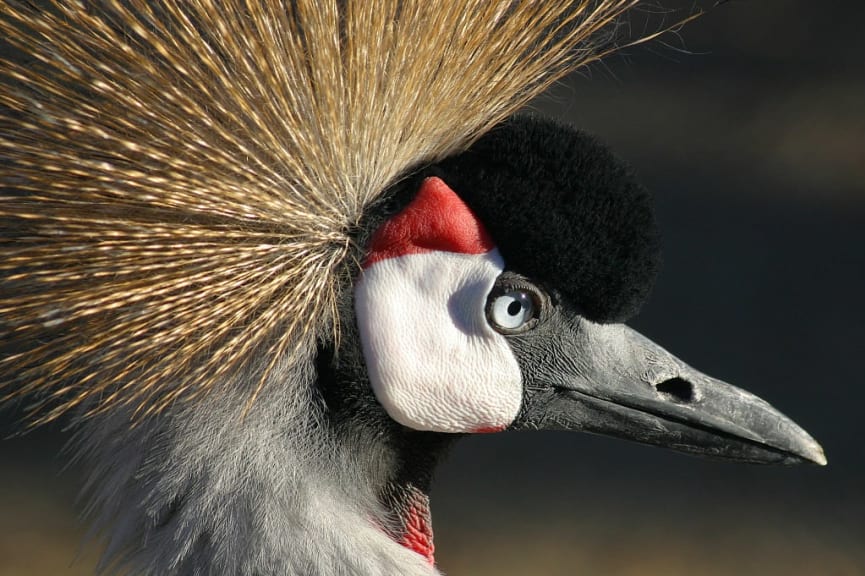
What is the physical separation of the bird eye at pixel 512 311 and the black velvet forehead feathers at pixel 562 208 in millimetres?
22

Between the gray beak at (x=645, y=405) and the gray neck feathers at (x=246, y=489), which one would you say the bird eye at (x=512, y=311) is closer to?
the gray beak at (x=645, y=405)

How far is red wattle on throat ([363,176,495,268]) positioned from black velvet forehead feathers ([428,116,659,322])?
12 mm

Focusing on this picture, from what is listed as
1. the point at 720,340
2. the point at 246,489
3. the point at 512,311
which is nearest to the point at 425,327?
the point at 512,311

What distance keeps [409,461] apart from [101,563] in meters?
0.30

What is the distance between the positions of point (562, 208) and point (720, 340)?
71.2 inches

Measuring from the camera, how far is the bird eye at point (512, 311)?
38.2 inches

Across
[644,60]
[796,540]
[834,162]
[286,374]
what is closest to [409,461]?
[286,374]

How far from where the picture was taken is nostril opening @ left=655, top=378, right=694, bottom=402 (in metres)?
1.03

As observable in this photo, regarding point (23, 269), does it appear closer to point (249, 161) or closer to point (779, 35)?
point (249, 161)

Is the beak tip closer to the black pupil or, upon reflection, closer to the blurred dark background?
the black pupil

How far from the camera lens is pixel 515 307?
979mm

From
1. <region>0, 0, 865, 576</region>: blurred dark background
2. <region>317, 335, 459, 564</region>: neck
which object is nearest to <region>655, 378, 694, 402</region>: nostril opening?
<region>317, 335, 459, 564</region>: neck

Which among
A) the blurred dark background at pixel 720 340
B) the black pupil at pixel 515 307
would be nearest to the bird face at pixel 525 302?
the black pupil at pixel 515 307

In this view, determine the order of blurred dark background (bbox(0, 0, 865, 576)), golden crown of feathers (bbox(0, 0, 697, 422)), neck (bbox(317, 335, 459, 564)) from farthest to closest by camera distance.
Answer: blurred dark background (bbox(0, 0, 865, 576))
neck (bbox(317, 335, 459, 564))
golden crown of feathers (bbox(0, 0, 697, 422))
